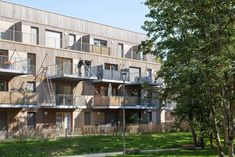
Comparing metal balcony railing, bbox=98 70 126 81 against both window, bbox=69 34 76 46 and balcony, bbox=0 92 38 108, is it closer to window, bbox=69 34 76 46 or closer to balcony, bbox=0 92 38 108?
window, bbox=69 34 76 46

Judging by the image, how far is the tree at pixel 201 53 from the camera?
1577 cm

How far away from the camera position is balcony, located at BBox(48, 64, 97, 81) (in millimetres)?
41231

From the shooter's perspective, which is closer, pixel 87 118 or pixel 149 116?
pixel 87 118

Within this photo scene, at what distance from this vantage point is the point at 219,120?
1797 cm

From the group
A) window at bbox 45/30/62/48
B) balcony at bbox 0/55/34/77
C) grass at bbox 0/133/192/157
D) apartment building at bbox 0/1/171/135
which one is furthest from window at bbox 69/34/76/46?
grass at bbox 0/133/192/157

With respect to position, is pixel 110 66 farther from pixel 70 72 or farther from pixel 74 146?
pixel 74 146

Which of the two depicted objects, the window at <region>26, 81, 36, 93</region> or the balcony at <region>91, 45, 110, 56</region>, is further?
the balcony at <region>91, 45, 110, 56</region>

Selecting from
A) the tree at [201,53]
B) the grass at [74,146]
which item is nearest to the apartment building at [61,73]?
the grass at [74,146]

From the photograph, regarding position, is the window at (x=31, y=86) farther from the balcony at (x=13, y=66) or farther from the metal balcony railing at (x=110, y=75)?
the metal balcony railing at (x=110, y=75)

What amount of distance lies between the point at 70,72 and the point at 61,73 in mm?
1748

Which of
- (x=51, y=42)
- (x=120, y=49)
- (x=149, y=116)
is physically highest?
(x=120, y=49)

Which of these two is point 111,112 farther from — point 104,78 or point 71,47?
point 71,47

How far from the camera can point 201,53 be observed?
53.0 feet

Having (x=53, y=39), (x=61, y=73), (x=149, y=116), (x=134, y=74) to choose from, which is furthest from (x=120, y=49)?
(x=61, y=73)
